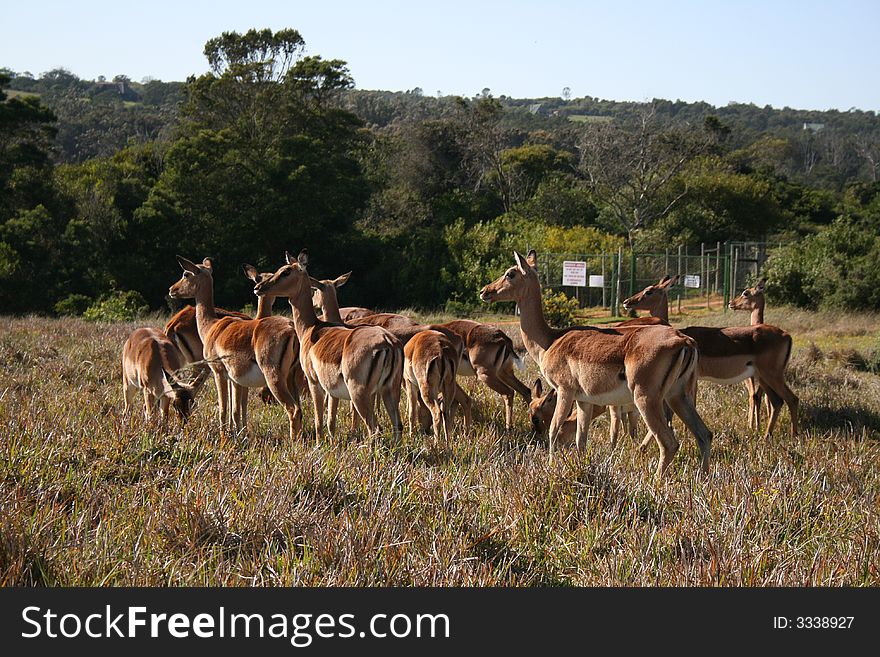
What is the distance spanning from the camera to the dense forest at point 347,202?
37500 mm

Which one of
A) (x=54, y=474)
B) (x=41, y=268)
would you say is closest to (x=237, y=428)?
(x=54, y=474)

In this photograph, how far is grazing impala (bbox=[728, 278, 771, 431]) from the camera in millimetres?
11758

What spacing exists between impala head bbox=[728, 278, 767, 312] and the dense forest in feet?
40.6

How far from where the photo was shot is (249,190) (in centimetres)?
4184

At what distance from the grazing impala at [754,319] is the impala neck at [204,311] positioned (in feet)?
21.1

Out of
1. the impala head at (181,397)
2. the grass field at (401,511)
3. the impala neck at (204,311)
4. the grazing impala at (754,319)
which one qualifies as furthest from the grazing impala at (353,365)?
the grazing impala at (754,319)

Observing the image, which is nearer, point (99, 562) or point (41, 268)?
point (99, 562)

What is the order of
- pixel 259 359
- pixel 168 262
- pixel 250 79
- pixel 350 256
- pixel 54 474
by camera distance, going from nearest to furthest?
1. pixel 54 474
2. pixel 259 359
3. pixel 168 262
4. pixel 350 256
5. pixel 250 79

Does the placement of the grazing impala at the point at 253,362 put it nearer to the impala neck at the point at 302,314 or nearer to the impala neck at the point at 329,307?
the impala neck at the point at 302,314

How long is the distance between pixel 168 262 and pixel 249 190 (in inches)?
185

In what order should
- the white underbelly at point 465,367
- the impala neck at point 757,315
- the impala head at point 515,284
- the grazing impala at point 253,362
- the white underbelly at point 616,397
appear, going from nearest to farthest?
1. the white underbelly at point 616,397
2. the grazing impala at point 253,362
3. the impala head at point 515,284
4. the white underbelly at point 465,367
5. the impala neck at point 757,315

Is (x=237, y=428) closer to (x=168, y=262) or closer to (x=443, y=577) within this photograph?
(x=443, y=577)

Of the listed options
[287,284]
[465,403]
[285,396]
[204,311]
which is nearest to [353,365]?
[285,396]

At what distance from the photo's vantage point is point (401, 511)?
6008 millimetres
